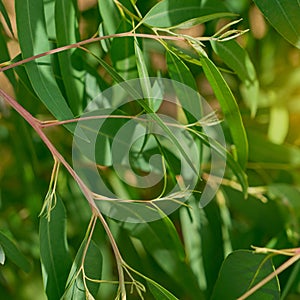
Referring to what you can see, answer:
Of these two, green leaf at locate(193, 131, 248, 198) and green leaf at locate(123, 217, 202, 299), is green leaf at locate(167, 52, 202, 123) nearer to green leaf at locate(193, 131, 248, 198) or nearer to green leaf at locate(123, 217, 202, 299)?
green leaf at locate(193, 131, 248, 198)

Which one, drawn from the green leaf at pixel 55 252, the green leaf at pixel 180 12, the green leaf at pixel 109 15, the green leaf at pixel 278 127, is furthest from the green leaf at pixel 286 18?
the green leaf at pixel 278 127

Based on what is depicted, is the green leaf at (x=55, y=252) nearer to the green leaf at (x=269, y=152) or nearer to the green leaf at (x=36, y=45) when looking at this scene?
the green leaf at (x=36, y=45)

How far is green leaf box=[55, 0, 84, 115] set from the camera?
66cm

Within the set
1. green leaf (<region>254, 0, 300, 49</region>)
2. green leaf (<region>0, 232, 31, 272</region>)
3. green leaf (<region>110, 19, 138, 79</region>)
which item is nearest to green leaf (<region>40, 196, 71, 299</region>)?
green leaf (<region>0, 232, 31, 272</region>)

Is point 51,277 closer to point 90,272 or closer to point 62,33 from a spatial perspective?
point 90,272

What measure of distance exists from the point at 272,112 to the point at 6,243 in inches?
17.1

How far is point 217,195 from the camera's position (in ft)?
2.83

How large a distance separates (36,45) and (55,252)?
0.19m

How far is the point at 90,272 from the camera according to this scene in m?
0.62

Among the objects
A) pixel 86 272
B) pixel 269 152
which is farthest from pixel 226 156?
pixel 269 152

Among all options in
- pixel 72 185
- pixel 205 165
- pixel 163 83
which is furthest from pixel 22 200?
pixel 163 83

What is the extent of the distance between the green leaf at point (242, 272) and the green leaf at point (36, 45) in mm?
181

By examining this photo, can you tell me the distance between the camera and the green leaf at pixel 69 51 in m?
0.66

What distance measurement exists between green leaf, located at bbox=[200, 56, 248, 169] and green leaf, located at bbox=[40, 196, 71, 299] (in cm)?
17
